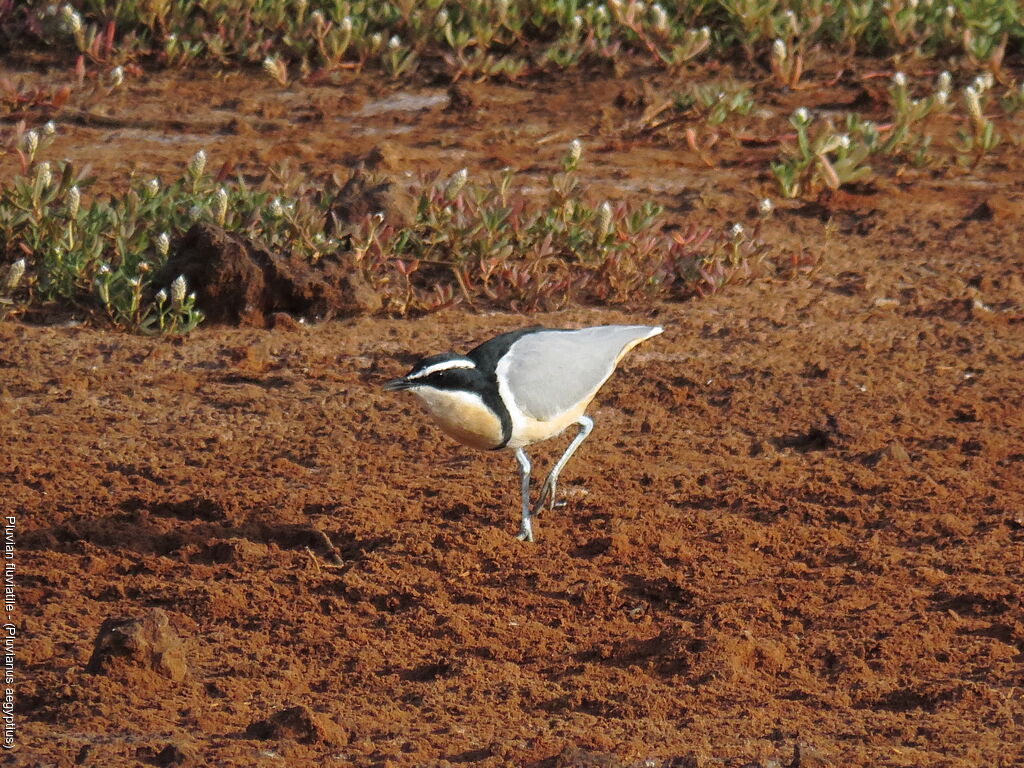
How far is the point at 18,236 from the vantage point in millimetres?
7844

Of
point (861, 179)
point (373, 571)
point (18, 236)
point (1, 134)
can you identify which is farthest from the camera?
point (1, 134)

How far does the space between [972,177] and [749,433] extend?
12.8 feet

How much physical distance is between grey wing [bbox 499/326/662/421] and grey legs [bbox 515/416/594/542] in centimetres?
24

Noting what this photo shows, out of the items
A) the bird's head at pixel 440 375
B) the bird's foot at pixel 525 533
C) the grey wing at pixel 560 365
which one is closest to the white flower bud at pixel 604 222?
the grey wing at pixel 560 365

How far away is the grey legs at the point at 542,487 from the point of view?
5.68 m

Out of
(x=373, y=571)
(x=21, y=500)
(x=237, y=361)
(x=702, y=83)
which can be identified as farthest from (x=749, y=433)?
(x=702, y=83)

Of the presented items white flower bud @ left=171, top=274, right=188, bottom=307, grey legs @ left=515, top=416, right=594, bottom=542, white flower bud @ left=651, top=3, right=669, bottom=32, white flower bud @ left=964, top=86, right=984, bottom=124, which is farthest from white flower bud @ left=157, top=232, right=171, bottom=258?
white flower bud @ left=964, top=86, right=984, bottom=124

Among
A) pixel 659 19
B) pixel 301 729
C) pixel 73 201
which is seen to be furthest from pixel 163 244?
pixel 659 19

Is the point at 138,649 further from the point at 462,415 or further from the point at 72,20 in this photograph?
the point at 72,20

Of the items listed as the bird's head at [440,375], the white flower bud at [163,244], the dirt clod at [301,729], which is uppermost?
the bird's head at [440,375]

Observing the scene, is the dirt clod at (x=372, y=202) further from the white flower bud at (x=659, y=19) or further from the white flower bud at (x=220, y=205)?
the white flower bud at (x=659, y=19)

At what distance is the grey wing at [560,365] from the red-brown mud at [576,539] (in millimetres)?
566

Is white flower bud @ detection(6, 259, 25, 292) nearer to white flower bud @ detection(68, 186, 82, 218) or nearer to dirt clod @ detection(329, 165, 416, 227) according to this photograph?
white flower bud @ detection(68, 186, 82, 218)

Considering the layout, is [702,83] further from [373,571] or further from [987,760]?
[987,760]
